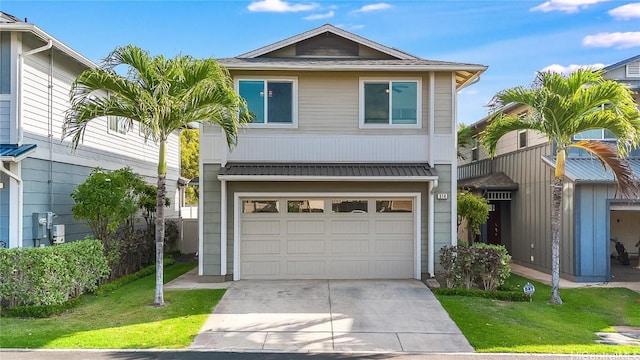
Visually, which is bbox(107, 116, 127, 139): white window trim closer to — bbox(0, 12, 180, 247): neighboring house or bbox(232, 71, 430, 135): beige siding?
bbox(0, 12, 180, 247): neighboring house

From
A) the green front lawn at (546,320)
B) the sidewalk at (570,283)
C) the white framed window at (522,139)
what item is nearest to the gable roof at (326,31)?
the white framed window at (522,139)

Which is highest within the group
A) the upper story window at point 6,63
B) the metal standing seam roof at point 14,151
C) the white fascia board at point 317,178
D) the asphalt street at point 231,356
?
the upper story window at point 6,63

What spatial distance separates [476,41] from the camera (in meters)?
13.5

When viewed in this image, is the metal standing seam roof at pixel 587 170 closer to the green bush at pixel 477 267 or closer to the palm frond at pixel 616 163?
the palm frond at pixel 616 163

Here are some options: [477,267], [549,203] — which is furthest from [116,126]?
[549,203]

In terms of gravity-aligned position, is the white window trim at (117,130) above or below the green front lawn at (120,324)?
above

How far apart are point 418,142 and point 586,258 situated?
212 inches

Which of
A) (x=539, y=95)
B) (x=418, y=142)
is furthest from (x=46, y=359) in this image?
(x=539, y=95)

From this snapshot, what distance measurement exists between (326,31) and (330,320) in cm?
763

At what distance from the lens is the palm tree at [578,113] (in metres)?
8.91

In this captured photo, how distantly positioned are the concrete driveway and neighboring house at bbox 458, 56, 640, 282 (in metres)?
4.86

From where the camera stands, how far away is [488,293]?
31.8 ft

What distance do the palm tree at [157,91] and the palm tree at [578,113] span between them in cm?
600

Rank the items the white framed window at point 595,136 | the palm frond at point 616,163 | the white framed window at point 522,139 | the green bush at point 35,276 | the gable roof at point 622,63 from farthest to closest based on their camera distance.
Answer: the white framed window at point 522,139 < the gable roof at point 622,63 < the white framed window at point 595,136 < the palm frond at point 616,163 < the green bush at point 35,276
